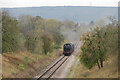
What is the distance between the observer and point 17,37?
923 inches

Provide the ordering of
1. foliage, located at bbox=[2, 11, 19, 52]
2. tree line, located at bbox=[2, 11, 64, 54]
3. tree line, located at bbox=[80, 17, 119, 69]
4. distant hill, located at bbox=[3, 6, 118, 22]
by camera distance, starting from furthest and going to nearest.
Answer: distant hill, located at bbox=[3, 6, 118, 22]
tree line, located at bbox=[2, 11, 64, 54]
foliage, located at bbox=[2, 11, 19, 52]
tree line, located at bbox=[80, 17, 119, 69]

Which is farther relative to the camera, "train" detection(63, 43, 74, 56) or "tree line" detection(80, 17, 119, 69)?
"train" detection(63, 43, 74, 56)

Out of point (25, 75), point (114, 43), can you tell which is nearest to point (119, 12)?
point (114, 43)

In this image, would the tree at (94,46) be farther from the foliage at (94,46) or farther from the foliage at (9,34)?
the foliage at (9,34)

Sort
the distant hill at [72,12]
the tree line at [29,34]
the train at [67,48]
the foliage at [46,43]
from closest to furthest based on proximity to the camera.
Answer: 1. the tree line at [29,34]
2. the distant hill at [72,12]
3. the foliage at [46,43]
4. the train at [67,48]

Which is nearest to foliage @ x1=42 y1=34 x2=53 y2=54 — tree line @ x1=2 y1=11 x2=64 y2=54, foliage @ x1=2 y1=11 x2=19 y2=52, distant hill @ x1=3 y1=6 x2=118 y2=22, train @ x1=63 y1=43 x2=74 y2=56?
tree line @ x1=2 y1=11 x2=64 y2=54

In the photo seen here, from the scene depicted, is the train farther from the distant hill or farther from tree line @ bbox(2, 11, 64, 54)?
the distant hill

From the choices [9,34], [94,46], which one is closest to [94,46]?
[94,46]

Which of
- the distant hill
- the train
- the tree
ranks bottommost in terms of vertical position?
the train

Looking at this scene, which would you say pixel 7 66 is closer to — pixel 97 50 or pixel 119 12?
pixel 97 50

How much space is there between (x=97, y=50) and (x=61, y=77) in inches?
214

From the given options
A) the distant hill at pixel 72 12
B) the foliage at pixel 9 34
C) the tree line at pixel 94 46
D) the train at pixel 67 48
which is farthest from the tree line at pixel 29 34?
the tree line at pixel 94 46

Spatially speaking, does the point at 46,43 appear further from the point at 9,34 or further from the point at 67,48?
the point at 9,34

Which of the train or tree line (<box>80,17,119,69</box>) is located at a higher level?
tree line (<box>80,17,119,69</box>)
